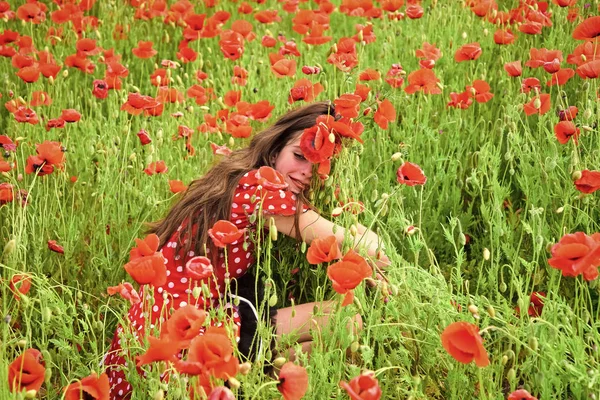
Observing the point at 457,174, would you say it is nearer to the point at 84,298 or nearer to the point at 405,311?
the point at 405,311

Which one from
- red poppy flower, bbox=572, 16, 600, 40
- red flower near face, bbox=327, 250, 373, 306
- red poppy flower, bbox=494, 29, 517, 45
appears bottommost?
red poppy flower, bbox=494, 29, 517, 45

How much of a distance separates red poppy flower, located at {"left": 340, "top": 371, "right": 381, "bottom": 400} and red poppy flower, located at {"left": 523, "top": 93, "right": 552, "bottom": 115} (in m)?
1.53

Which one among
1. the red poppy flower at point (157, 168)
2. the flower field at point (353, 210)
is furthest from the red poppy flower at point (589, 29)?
the red poppy flower at point (157, 168)

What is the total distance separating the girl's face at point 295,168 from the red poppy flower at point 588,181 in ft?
2.72

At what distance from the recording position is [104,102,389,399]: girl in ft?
7.77

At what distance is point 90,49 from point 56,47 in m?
1.02

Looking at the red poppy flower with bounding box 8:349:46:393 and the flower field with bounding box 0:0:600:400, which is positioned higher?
the red poppy flower with bounding box 8:349:46:393

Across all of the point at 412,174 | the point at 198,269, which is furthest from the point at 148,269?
the point at 412,174

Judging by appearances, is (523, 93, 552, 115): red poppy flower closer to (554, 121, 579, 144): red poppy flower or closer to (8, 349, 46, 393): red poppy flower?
(554, 121, 579, 144): red poppy flower

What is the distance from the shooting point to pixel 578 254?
157 cm

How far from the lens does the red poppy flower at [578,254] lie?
5.13ft

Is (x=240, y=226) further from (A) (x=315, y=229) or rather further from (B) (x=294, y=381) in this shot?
(B) (x=294, y=381)

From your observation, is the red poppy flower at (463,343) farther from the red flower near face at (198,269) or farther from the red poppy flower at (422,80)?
the red poppy flower at (422,80)

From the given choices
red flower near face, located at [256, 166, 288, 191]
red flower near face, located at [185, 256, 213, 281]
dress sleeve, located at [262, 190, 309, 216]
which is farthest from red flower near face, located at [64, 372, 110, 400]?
dress sleeve, located at [262, 190, 309, 216]
